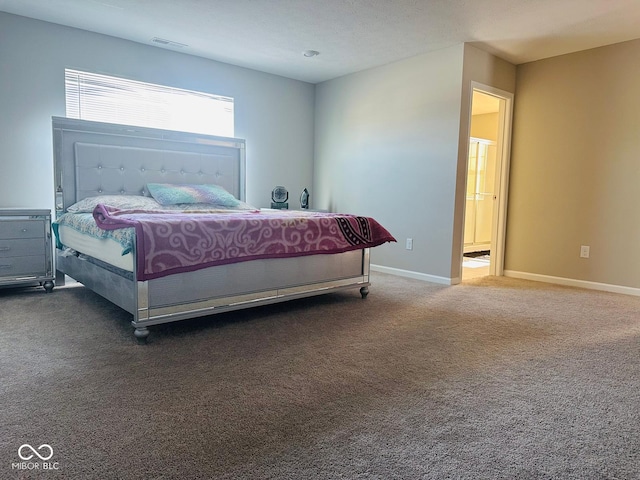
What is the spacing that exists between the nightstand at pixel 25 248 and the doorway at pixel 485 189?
13.0 feet

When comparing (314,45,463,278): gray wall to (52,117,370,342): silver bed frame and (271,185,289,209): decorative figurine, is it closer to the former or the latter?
(271,185,289,209): decorative figurine

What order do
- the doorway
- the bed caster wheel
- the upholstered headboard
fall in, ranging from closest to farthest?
the bed caster wheel → the upholstered headboard → the doorway

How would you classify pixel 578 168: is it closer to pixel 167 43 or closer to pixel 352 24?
pixel 352 24

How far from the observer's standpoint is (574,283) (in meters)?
4.27

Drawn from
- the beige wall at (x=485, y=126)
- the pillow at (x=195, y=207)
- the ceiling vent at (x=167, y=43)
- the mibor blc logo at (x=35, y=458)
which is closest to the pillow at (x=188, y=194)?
the pillow at (x=195, y=207)

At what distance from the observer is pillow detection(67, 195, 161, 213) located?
3.51m

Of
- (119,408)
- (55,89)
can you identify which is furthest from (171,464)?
(55,89)

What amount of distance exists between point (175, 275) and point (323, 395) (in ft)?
3.81

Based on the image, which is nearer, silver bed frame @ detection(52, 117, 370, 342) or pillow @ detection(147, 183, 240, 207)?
silver bed frame @ detection(52, 117, 370, 342)

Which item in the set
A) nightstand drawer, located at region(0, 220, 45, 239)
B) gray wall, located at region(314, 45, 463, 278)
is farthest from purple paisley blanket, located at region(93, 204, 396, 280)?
gray wall, located at region(314, 45, 463, 278)

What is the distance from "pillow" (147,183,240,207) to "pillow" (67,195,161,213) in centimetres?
13

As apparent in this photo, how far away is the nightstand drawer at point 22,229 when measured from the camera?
3.26 metres

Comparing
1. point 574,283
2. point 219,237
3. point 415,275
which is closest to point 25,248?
point 219,237

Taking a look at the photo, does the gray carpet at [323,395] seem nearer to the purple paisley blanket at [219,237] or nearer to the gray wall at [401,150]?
the purple paisley blanket at [219,237]
